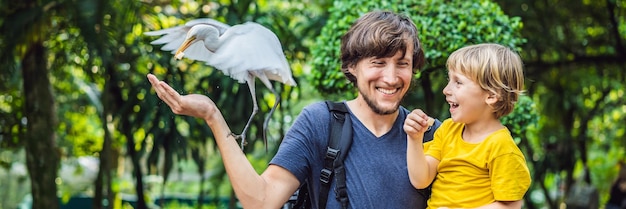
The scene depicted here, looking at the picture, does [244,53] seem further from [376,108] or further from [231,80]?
[231,80]

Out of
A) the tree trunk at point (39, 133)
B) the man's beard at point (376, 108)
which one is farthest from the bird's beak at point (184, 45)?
the tree trunk at point (39, 133)

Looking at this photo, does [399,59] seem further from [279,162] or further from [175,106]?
[175,106]

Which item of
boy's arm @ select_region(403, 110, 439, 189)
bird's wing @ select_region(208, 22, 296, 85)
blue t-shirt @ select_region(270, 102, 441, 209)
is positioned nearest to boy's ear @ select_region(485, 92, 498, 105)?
boy's arm @ select_region(403, 110, 439, 189)

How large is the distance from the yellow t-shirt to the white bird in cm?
51

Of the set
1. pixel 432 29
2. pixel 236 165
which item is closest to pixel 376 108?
pixel 236 165

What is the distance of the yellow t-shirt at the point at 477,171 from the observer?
7.38 ft

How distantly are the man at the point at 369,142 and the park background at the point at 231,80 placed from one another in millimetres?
1569

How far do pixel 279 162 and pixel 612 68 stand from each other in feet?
20.7

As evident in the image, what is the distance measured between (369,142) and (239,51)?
1.53 feet

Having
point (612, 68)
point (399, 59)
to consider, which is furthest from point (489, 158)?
point (612, 68)

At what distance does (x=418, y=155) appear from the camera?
2.30 m

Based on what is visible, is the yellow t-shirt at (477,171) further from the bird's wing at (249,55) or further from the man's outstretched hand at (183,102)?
the man's outstretched hand at (183,102)

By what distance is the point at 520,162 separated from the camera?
2271mm

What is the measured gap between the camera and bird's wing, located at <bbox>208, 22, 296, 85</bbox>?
2.34 m
